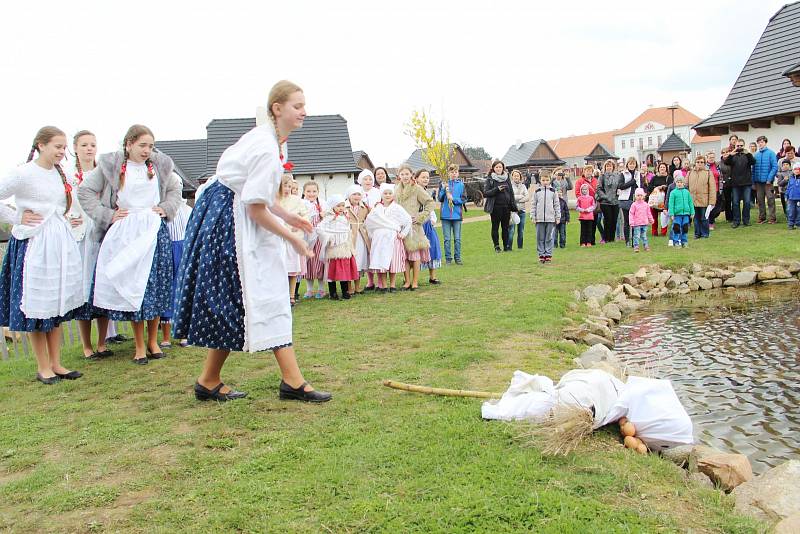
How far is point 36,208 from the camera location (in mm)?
5855

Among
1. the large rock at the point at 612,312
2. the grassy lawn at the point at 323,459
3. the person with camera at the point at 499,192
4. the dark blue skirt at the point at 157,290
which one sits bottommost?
the large rock at the point at 612,312

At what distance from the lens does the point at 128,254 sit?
597 centimetres

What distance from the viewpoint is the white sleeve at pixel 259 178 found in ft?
13.8

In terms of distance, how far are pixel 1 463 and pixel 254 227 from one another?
81.5 inches

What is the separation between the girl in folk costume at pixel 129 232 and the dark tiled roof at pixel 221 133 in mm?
33579

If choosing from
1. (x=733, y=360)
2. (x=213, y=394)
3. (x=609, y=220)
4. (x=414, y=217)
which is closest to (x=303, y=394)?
(x=213, y=394)

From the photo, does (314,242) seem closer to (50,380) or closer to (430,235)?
(430,235)

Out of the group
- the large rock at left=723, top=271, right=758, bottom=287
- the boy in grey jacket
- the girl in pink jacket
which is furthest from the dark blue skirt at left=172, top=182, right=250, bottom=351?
the girl in pink jacket

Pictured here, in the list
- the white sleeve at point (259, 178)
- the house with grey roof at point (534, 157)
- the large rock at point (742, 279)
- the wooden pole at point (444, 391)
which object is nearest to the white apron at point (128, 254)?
the white sleeve at point (259, 178)

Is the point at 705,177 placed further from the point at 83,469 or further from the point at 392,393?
the point at 83,469

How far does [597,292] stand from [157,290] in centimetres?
659

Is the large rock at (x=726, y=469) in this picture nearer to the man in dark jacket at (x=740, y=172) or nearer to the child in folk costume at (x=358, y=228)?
the child in folk costume at (x=358, y=228)

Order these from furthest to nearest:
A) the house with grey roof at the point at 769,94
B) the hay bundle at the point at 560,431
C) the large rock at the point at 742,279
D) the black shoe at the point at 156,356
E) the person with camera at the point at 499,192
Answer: the house with grey roof at the point at 769,94 < the person with camera at the point at 499,192 < the large rock at the point at 742,279 < the black shoe at the point at 156,356 < the hay bundle at the point at 560,431

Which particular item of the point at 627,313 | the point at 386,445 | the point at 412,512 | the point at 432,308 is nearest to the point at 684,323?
the point at 627,313
